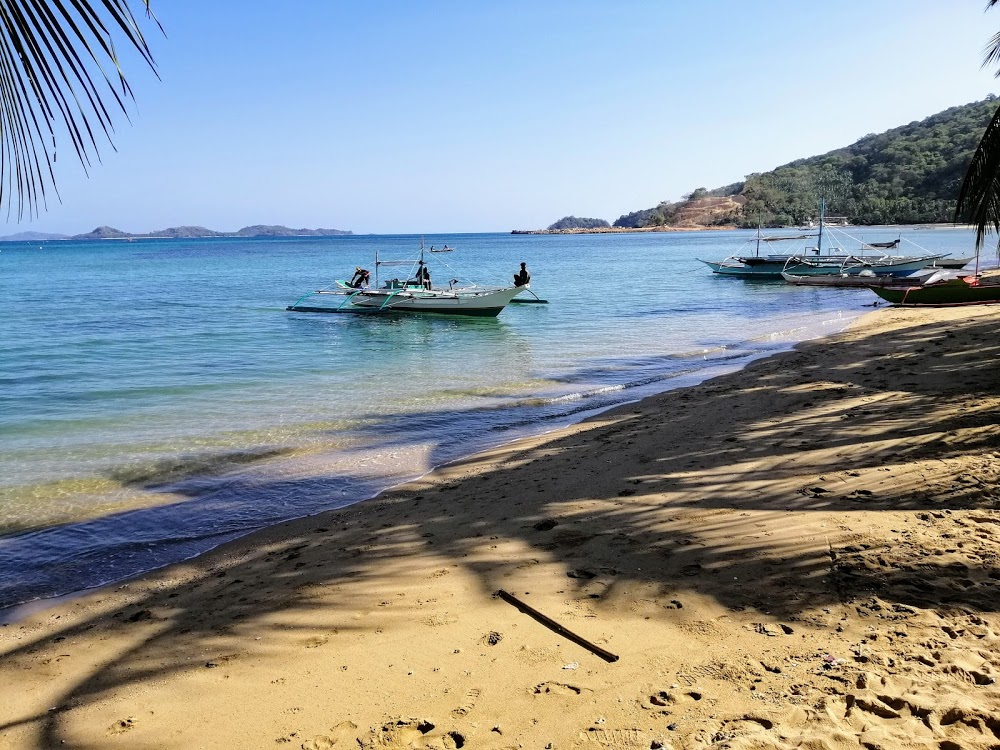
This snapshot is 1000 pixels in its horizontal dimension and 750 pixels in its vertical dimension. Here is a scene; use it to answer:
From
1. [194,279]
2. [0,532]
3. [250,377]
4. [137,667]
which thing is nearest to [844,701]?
[137,667]

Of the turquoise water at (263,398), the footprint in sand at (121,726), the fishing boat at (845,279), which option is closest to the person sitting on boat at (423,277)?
the turquoise water at (263,398)

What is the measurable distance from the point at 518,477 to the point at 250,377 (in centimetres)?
934

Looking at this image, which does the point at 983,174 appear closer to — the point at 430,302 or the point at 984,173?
the point at 984,173

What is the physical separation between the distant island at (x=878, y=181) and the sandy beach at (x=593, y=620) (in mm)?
65225

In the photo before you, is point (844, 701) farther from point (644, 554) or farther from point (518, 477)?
point (518, 477)

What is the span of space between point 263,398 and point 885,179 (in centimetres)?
12340

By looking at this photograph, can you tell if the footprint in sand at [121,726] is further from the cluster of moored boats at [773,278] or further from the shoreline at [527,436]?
the cluster of moored boats at [773,278]

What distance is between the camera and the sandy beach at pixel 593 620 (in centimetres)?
287

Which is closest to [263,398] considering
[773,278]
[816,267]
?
[816,267]

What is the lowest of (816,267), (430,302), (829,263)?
(430,302)

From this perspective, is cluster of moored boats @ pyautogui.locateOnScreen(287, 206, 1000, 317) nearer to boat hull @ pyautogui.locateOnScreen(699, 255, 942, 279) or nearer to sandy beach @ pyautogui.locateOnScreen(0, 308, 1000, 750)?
boat hull @ pyautogui.locateOnScreen(699, 255, 942, 279)

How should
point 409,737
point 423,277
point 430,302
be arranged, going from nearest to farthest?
1. point 409,737
2. point 430,302
3. point 423,277

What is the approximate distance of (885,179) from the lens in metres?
112

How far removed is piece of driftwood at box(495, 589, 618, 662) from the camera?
335 centimetres
